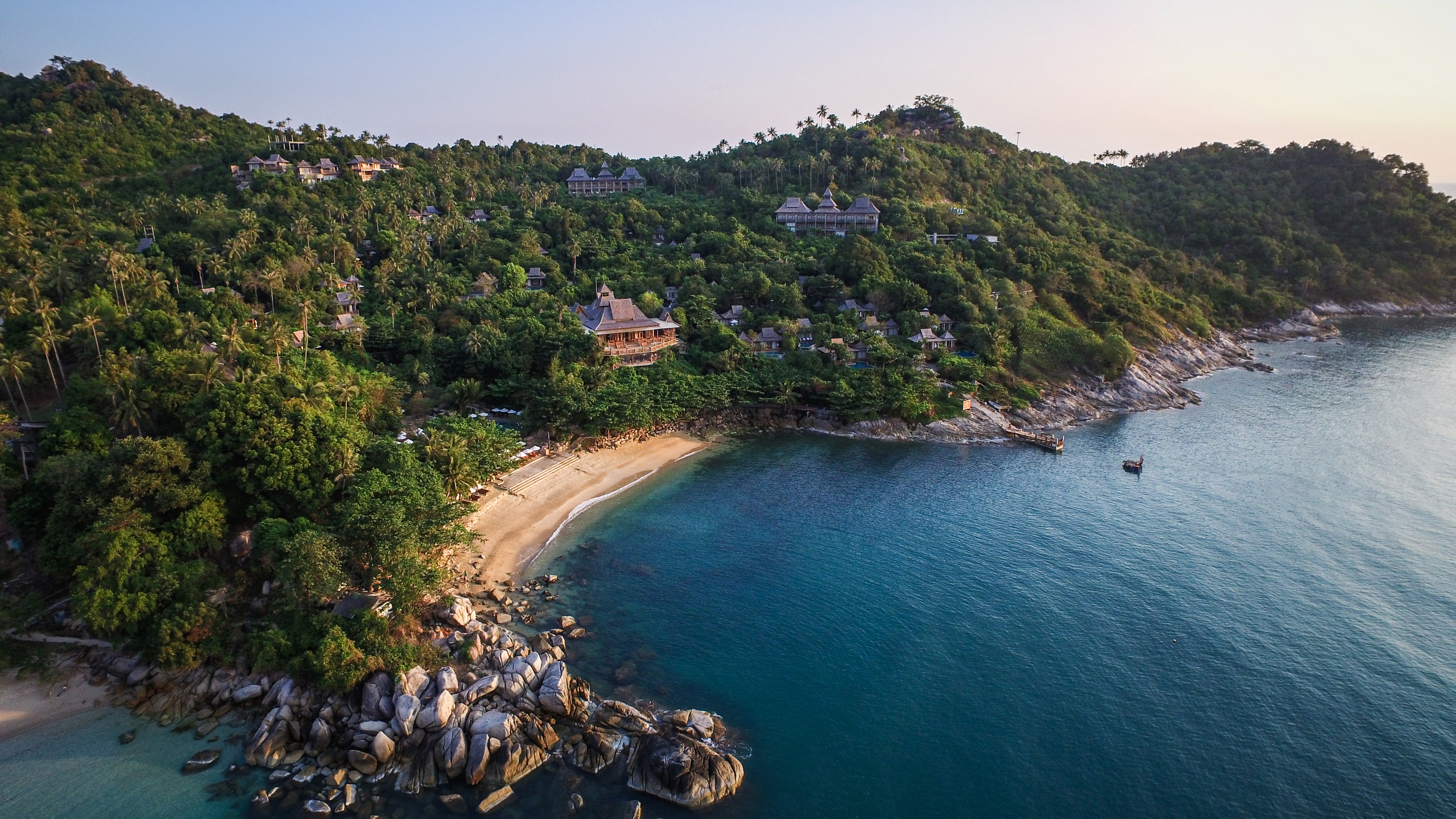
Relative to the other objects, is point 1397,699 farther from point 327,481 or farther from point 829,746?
point 327,481

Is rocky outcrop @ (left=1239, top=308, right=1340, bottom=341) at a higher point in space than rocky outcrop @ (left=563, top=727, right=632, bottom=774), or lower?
higher

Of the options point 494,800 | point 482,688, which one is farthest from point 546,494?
point 494,800

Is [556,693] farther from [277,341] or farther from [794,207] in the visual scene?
[794,207]

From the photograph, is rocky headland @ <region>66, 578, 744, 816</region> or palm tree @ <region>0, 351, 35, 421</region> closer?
rocky headland @ <region>66, 578, 744, 816</region>

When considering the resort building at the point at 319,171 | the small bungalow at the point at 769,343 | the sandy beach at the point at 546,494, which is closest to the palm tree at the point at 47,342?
the sandy beach at the point at 546,494

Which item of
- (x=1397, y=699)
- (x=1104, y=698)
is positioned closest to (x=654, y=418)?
(x=1104, y=698)

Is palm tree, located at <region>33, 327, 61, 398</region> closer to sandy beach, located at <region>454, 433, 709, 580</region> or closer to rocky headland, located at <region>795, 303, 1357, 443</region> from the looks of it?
sandy beach, located at <region>454, 433, 709, 580</region>

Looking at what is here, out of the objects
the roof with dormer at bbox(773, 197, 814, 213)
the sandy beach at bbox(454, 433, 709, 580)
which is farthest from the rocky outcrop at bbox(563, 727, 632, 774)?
the roof with dormer at bbox(773, 197, 814, 213)
